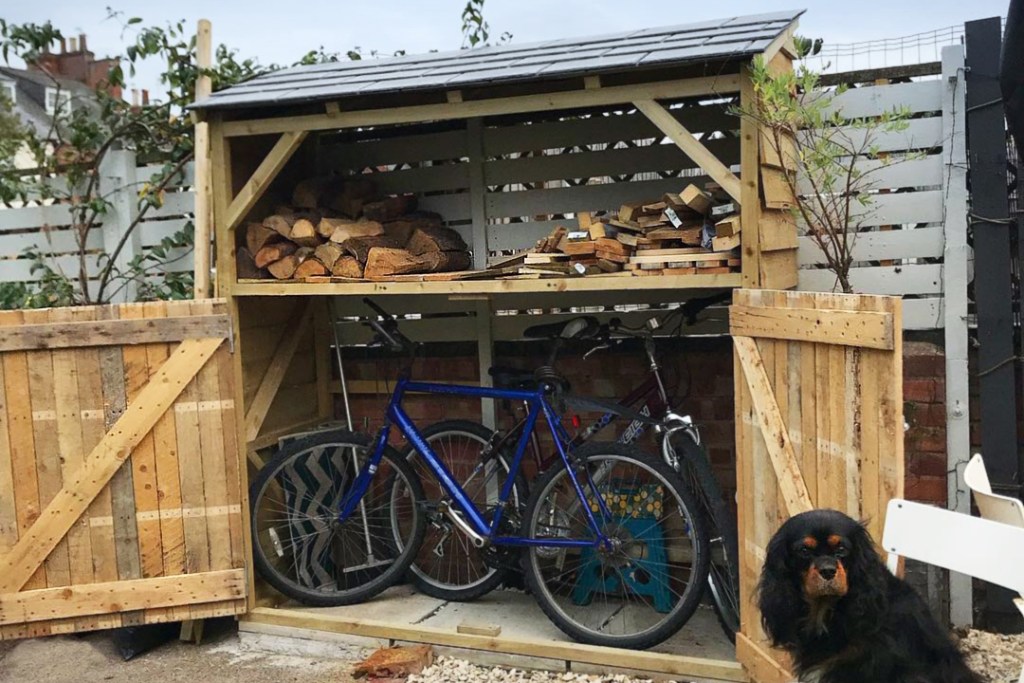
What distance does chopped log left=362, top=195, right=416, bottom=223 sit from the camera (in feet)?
17.6

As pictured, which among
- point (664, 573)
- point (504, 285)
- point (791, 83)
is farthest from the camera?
point (664, 573)

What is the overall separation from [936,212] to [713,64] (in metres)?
1.32

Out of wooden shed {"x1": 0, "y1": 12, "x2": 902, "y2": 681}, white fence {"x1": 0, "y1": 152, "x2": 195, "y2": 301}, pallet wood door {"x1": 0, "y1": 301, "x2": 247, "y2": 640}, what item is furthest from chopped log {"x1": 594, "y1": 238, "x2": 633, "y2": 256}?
white fence {"x1": 0, "y1": 152, "x2": 195, "y2": 301}

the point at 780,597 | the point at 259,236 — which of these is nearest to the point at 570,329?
the point at 259,236

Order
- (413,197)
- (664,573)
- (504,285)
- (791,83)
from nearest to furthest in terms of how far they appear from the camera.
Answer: (791,83) → (504,285) → (664,573) → (413,197)

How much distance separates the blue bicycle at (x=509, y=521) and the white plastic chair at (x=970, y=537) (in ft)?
4.62

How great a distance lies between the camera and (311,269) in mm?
5051

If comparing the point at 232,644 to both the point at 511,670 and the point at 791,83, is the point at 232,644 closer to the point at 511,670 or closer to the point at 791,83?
the point at 511,670

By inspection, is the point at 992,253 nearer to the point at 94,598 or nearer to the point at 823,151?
the point at 823,151

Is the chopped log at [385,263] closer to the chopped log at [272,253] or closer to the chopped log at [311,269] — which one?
the chopped log at [311,269]

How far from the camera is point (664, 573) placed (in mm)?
5043

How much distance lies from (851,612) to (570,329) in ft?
7.29

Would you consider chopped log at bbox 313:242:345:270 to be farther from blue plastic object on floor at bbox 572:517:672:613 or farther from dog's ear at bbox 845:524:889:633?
dog's ear at bbox 845:524:889:633

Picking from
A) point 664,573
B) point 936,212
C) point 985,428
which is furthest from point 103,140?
point 985,428
